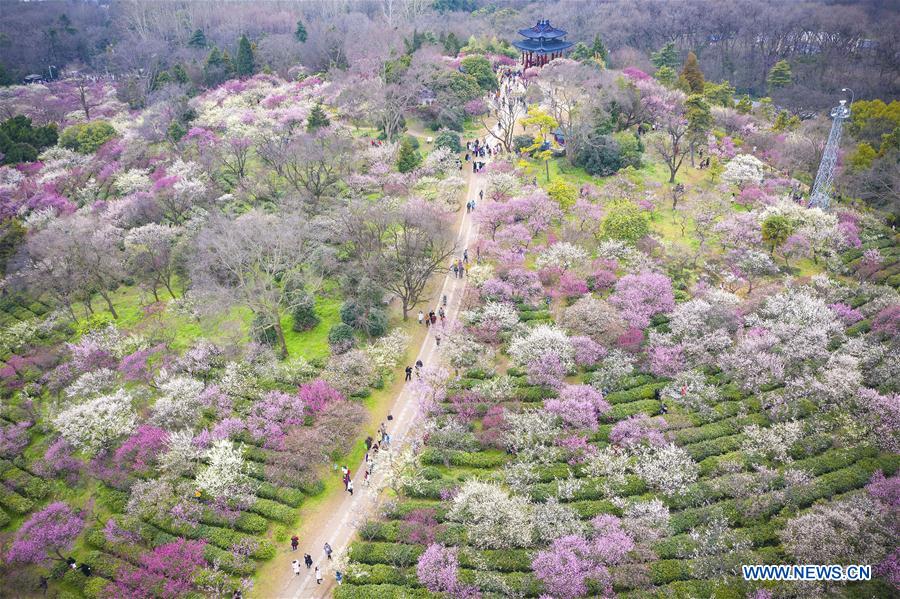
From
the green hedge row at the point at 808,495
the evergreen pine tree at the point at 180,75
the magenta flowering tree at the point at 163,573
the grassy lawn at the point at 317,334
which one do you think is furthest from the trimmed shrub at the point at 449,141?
the magenta flowering tree at the point at 163,573

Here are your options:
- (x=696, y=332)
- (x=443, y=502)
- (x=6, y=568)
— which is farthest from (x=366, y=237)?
(x=6, y=568)

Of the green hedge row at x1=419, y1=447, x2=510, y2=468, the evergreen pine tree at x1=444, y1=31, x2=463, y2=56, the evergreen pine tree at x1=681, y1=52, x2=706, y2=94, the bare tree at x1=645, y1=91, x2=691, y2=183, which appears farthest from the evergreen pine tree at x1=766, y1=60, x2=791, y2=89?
the green hedge row at x1=419, y1=447, x2=510, y2=468

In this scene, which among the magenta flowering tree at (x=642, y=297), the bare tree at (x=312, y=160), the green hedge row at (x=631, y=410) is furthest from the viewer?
the bare tree at (x=312, y=160)

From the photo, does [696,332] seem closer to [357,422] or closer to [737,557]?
[737,557]

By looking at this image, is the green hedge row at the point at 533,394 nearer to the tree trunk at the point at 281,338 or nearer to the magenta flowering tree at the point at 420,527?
the magenta flowering tree at the point at 420,527

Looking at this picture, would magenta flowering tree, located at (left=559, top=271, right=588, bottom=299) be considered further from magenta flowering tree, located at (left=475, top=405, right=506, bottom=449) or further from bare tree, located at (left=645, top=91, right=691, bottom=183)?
bare tree, located at (left=645, top=91, right=691, bottom=183)

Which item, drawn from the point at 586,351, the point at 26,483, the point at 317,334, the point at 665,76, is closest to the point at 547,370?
the point at 586,351
